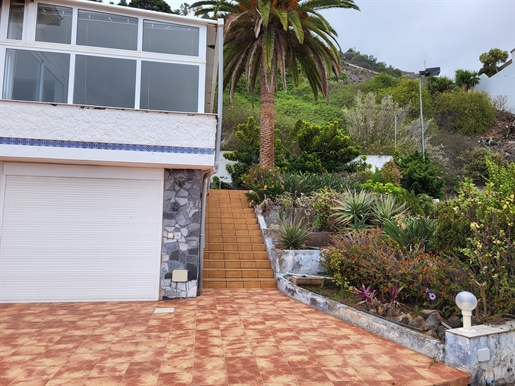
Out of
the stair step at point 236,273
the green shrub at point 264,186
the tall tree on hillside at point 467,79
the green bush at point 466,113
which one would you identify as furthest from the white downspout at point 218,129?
the tall tree on hillside at point 467,79

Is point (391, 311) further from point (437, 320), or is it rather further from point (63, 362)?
point (63, 362)

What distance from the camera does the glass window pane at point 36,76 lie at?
666cm

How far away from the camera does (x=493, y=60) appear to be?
37062 millimetres

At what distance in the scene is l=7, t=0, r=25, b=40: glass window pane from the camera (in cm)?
671

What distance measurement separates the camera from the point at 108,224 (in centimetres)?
722

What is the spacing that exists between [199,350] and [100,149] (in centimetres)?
444

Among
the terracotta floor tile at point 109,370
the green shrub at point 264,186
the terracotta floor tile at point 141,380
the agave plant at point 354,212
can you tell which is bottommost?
the terracotta floor tile at point 109,370

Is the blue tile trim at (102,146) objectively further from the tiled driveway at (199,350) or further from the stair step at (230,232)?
the stair step at (230,232)

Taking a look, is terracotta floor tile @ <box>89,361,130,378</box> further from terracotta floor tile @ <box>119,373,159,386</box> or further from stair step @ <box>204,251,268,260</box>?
stair step @ <box>204,251,268,260</box>

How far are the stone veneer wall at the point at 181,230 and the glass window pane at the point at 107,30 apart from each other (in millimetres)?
2897

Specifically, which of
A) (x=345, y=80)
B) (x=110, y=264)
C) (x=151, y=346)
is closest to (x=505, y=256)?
(x=151, y=346)

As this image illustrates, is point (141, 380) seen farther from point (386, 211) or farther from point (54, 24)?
point (386, 211)

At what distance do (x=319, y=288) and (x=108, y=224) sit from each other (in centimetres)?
484

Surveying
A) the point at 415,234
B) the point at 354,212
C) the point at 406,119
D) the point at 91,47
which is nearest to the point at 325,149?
the point at 354,212
